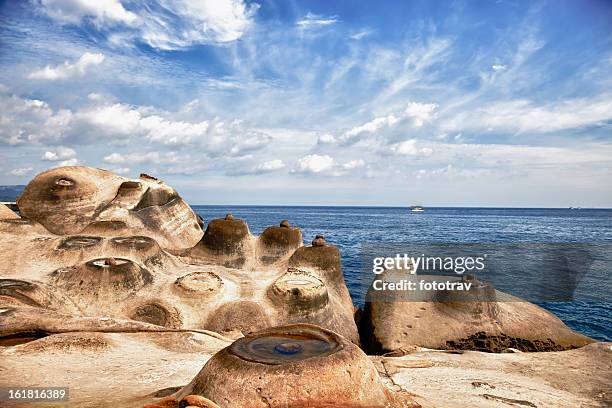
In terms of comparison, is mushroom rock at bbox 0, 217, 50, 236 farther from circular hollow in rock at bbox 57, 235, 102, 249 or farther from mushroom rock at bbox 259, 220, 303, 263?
mushroom rock at bbox 259, 220, 303, 263

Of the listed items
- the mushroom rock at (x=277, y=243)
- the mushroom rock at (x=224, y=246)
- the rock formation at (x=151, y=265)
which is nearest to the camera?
the rock formation at (x=151, y=265)

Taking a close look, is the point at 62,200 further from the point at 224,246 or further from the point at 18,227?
the point at 224,246

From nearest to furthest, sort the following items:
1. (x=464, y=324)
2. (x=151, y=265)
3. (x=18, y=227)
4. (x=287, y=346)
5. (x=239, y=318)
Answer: (x=287, y=346), (x=239, y=318), (x=464, y=324), (x=151, y=265), (x=18, y=227)

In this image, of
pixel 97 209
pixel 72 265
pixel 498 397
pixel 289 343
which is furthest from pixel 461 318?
pixel 97 209

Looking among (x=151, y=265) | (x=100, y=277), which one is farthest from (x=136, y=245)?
(x=100, y=277)

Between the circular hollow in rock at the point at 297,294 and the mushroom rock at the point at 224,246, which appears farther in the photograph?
the mushroom rock at the point at 224,246

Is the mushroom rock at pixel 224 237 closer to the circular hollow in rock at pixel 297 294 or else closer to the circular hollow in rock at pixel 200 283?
the circular hollow in rock at pixel 200 283

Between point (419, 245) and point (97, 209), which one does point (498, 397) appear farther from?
point (419, 245)

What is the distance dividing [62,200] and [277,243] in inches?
374

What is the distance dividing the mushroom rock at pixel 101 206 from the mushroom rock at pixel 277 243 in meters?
4.20

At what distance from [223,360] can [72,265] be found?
1083 centimetres

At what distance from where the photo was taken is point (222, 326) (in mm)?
12867

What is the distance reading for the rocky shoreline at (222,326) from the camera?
5.12 meters

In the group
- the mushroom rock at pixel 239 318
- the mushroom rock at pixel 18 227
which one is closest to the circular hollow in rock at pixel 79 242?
the mushroom rock at pixel 18 227
